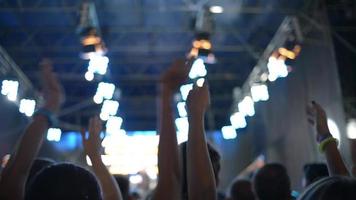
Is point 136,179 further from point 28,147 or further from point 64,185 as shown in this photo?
point 64,185

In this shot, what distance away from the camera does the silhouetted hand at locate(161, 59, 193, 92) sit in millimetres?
1710

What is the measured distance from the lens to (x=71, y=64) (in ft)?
39.1

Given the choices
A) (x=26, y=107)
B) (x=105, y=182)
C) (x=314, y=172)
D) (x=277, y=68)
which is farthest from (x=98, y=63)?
(x=105, y=182)

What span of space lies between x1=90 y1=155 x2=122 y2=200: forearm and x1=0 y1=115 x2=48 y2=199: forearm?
1.45ft

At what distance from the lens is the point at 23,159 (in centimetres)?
164

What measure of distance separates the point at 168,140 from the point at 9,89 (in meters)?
8.43

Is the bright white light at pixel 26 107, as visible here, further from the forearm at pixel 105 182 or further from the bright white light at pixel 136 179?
the forearm at pixel 105 182

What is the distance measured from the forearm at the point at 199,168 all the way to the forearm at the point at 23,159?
1.98ft

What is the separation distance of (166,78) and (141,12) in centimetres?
731

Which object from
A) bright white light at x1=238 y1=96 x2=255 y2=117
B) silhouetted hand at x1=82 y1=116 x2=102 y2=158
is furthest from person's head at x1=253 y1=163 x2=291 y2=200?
bright white light at x1=238 y1=96 x2=255 y2=117

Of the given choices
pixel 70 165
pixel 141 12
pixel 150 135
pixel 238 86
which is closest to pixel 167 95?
pixel 70 165

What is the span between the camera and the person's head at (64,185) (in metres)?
1.28

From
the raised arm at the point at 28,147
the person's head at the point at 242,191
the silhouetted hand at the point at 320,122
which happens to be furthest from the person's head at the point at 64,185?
the person's head at the point at 242,191

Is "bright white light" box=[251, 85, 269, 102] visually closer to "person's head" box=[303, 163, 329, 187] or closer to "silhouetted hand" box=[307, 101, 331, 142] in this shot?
"person's head" box=[303, 163, 329, 187]
